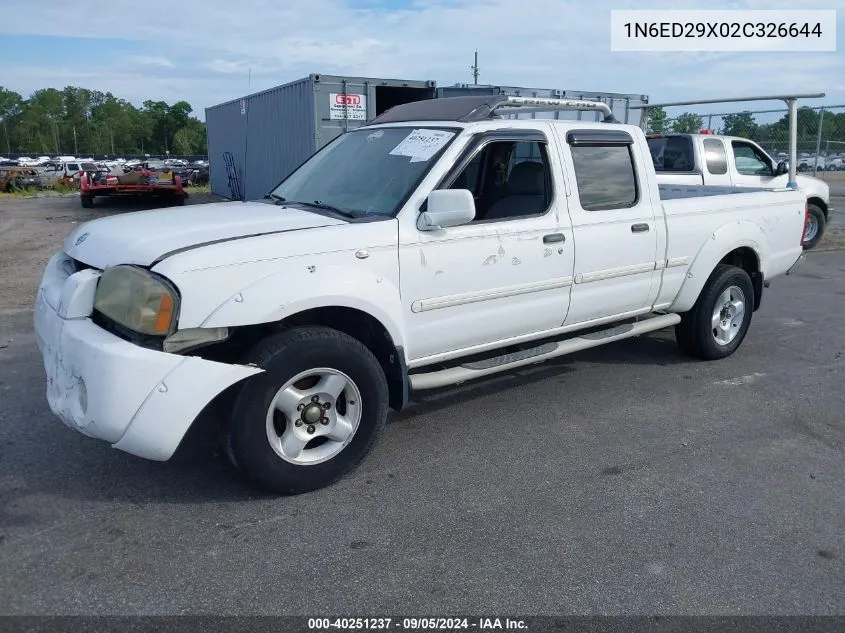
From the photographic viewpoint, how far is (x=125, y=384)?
315 cm

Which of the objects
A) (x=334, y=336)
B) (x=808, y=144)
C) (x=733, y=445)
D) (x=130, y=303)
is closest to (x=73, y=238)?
(x=130, y=303)

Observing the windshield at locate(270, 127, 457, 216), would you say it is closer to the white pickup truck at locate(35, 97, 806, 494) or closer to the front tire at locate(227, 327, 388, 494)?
the white pickup truck at locate(35, 97, 806, 494)

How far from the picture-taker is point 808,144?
23.9 meters

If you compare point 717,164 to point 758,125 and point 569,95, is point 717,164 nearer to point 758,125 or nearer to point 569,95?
point 569,95

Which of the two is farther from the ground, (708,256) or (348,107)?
(348,107)

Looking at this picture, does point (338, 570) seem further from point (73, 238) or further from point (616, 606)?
point (73, 238)

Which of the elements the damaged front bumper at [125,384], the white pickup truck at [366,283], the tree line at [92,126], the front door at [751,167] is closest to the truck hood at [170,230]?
the white pickup truck at [366,283]

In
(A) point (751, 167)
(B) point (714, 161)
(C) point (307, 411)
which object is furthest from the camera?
(A) point (751, 167)

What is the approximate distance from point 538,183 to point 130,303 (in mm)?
2622

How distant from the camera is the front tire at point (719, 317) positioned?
577cm

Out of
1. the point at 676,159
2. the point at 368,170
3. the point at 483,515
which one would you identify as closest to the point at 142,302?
the point at 368,170

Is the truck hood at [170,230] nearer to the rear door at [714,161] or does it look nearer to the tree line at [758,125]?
the rear door at [714,161]

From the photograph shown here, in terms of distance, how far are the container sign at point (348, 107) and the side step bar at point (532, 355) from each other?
11130mm

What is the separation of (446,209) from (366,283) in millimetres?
576
